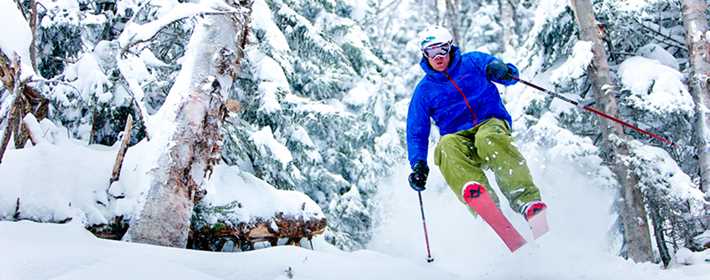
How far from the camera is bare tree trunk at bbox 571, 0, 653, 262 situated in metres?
8.12

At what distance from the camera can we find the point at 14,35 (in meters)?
4.09

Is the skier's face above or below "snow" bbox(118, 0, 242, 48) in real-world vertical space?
below

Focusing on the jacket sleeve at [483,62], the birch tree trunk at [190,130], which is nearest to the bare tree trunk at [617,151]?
the jacket sleeve at [483,62]

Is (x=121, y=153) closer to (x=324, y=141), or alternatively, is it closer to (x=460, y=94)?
(x=460, y=94)

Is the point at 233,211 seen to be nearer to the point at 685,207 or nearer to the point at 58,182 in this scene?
the point at 58,182

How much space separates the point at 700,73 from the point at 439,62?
436 cm

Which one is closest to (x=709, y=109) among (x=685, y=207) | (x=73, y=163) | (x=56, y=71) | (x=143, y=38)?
(x=685, y=207)

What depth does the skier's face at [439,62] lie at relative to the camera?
18.1 ft

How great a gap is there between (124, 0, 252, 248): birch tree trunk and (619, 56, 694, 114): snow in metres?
5.55

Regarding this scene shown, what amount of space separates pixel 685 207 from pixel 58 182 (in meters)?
7.58

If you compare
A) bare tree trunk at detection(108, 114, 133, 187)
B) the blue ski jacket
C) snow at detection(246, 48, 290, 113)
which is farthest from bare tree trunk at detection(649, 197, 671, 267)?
bare tree trunk at detection(108, 114, 133, 187)

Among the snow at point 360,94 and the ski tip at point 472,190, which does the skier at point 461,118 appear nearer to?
the ski tip at point 472,190

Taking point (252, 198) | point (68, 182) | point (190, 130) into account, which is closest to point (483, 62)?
point (190, 130)

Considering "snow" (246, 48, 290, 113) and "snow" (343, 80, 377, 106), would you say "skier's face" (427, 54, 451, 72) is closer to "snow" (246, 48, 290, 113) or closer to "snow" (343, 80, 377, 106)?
"snow" (246, 48, 290, 113)
